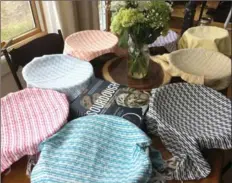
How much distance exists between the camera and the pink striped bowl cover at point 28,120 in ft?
1.80

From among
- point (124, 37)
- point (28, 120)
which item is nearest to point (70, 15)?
point (124, 37)

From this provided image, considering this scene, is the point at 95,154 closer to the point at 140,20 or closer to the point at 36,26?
the point at 140,20

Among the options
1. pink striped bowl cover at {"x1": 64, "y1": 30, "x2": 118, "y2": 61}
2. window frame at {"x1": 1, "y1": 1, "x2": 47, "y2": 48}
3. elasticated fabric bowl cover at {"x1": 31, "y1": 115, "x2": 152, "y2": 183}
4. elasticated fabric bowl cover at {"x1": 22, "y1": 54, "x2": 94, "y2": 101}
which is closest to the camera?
elasticated fabric bowl cover at {"x1": 31, "y1": 115, "x2": 152, "y2": 183}

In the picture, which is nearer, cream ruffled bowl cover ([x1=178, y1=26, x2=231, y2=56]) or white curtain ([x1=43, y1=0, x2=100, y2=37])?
cream ruffled bowl cover ([x1=178, y1=26, x2=231, y2=56])

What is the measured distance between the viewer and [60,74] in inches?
35.0

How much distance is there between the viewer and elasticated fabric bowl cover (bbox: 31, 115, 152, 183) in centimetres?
48

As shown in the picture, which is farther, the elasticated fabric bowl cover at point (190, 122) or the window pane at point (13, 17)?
the window pane at point (13, 17)

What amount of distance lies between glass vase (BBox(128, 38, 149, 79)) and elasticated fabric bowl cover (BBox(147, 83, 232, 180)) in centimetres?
23

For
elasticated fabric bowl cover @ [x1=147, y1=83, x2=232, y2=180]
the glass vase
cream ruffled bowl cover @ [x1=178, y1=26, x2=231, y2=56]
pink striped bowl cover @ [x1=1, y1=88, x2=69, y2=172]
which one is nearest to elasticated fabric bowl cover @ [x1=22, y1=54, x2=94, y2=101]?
pink striped bowl cover @ [x1=1, y1=88, x2=69, y2=172]

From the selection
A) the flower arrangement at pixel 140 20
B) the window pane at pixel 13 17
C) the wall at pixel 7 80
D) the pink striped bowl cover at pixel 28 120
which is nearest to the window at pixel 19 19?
the window pane at pixel 13 17

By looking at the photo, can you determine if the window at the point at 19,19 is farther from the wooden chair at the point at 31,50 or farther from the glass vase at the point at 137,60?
the glass vase at the point at 137,60

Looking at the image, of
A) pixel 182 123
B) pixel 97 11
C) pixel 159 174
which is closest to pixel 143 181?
pixel 159 174

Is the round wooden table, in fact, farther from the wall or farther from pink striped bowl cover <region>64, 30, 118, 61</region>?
the wall

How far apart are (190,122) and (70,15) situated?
0.80 meters
